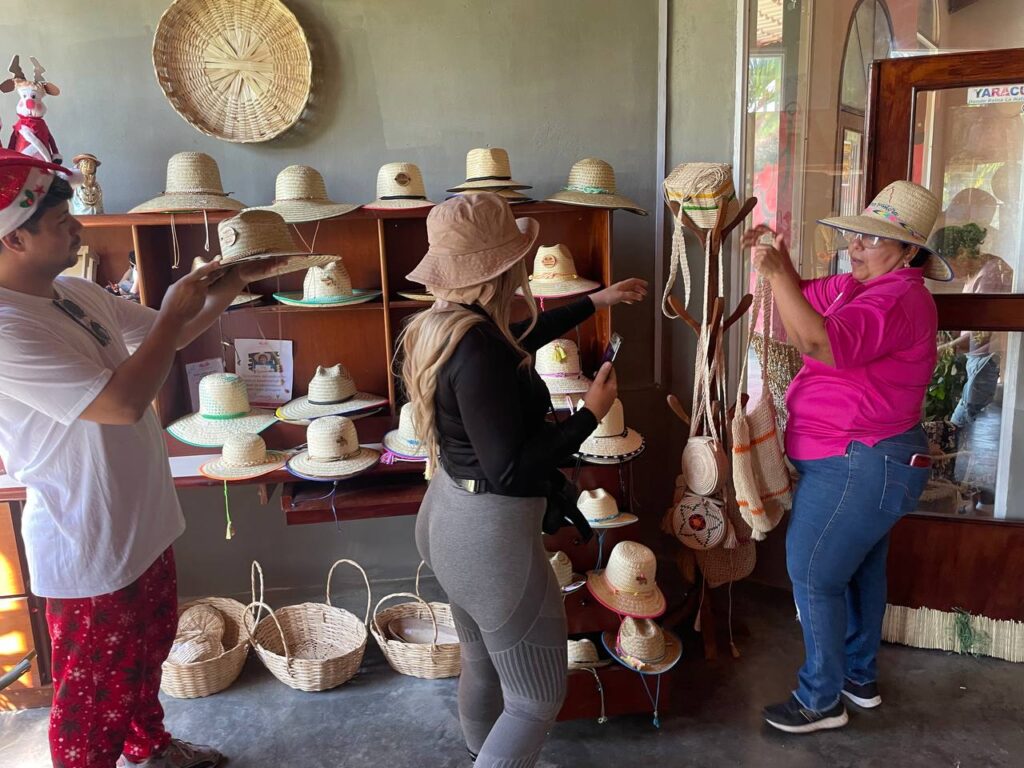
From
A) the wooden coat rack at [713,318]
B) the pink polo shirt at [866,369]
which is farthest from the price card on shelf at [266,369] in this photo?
the pink polo shirt at [866,369]

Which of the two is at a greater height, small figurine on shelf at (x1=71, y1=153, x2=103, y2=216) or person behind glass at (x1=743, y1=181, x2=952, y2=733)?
small figurine on shelf at (x1=71, y1=153, x2=103, y2=216)

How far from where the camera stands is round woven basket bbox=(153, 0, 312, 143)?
109 inches

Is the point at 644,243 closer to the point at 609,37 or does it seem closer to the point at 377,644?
the point at 609,37

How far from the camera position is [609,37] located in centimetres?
297

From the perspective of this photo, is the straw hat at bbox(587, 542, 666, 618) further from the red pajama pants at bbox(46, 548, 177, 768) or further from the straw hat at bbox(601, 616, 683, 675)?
the red pajama pants at bbox(46, 548, 177, 768)

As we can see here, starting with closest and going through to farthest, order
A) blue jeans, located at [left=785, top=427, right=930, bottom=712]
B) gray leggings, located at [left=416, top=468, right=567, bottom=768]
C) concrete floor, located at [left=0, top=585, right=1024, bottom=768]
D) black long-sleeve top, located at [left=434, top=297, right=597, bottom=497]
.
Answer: black long-sleeve top, located at [left=434, top=297, right=597, bottom=497]
gray leggings, located at [left=416, top=468, right=567, bottom=768]
blue jeans, located at [left=785, top=427, right=930, bottom=712]
concrete floor, located at [left=0, top=585, right=1024, bottom=768]

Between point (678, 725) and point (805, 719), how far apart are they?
395 millimetres

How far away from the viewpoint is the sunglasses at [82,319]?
1.69 metres

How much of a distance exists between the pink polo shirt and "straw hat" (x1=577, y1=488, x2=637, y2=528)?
593 mm

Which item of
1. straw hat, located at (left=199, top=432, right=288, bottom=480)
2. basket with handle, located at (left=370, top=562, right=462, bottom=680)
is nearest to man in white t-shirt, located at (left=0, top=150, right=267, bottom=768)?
straw hat, located at (left=199, top=432, right=288, bottom=480)

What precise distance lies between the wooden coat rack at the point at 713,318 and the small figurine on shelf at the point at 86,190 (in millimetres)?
2041

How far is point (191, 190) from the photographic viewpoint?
103 inches

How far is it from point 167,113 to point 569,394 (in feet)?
6.15

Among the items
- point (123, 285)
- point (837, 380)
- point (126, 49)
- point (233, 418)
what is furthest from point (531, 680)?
Result: point (126, 49)
